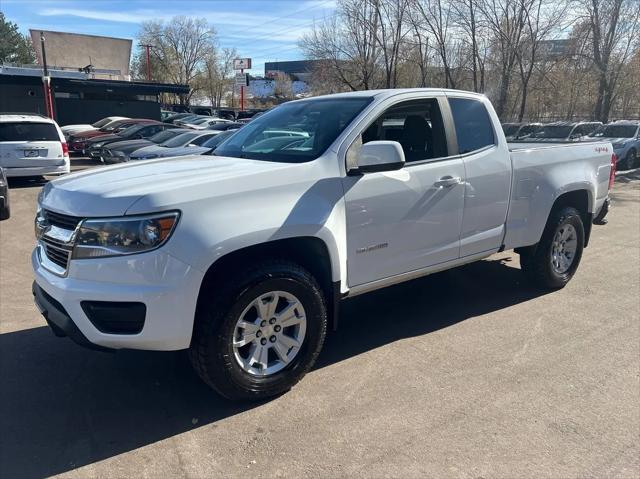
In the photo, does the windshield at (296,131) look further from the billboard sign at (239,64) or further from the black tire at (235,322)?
the billboard sign at (239,64)

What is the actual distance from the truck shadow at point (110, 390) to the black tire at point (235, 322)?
0.22 m

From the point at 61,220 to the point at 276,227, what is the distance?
129cm

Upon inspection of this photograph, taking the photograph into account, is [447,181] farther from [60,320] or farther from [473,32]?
[473,32]

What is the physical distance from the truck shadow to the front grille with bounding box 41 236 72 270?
947 millimetres

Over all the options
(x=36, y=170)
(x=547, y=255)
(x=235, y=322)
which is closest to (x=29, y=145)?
(x=36, y=170)

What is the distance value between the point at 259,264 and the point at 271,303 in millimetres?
279

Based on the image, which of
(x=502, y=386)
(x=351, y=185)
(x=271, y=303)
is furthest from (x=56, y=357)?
(x=502, y=386)

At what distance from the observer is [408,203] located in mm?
4074

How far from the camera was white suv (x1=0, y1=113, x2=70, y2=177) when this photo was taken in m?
12.8

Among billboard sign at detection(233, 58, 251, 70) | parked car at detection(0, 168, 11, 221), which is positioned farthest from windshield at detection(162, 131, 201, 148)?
billboard sign at detection(233, 58, 251, 70)

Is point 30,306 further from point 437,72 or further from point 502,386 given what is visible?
point 437,72

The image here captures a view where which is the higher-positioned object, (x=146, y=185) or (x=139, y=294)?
(x=146, y=185)

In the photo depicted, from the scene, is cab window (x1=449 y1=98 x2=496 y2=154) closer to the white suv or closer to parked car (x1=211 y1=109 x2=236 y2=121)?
the white suv

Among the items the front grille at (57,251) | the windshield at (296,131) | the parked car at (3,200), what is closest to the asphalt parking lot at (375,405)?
the front grille at (57,251)
